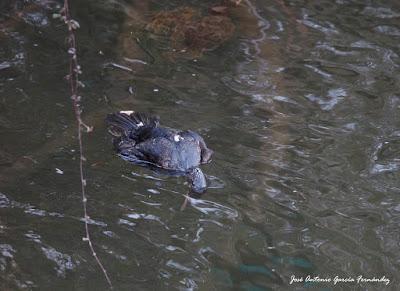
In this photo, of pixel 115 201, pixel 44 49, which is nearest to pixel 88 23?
pixel 44 49

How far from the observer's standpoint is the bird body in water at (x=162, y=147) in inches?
224

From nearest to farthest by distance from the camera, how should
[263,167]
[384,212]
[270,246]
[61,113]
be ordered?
[270,246]
[384,212]
[263,167]
[61,113]

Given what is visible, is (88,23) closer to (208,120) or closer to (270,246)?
(208,120)

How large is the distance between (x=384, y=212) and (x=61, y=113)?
2.81 metres

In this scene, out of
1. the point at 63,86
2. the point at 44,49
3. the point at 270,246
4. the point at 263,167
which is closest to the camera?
the point at 270,246

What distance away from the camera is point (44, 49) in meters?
7.35

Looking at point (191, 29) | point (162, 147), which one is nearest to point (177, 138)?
point (162, 147)

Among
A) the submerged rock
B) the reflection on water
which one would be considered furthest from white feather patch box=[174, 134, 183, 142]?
the submerged rock

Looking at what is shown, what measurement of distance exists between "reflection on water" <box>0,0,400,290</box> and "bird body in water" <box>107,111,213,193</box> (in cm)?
11

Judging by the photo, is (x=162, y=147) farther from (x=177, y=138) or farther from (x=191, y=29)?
(x=191, y=29)

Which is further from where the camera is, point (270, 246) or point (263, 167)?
point (263, 167)

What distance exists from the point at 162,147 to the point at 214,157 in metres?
0.46

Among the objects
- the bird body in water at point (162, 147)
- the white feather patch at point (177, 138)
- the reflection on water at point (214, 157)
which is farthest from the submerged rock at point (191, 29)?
the white feather patch at point (177, 138)

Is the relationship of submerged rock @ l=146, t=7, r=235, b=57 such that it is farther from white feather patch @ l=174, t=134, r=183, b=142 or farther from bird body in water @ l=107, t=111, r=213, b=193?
white feather patch @ l=174, t=134, r=183, b=142
